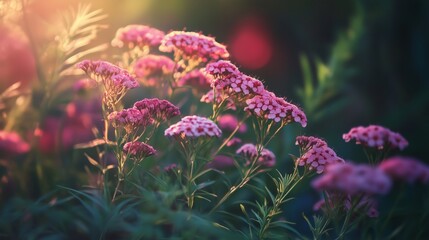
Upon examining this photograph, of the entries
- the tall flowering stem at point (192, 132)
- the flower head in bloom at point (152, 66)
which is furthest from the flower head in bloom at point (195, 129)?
the flower head in bloom at point (152, 66)

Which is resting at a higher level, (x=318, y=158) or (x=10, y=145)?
(x=10, y=145)

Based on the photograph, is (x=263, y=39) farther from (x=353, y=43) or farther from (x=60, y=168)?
(x=60, y=168)

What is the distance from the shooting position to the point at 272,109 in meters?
2.53

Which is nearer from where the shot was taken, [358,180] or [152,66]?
[358,180]

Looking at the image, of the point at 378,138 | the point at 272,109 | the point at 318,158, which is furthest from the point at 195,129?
the point at 378,138

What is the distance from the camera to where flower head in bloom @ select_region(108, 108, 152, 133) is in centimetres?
243

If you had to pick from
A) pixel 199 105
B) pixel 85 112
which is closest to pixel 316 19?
pixel 199 105

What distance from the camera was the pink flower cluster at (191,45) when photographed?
278 cm

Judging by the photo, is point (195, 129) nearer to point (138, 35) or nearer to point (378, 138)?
point (378, 138)

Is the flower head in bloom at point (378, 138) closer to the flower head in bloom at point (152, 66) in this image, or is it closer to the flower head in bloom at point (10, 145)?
the flower head in bloom at point (152, 66)

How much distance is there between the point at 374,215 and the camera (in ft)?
9.10

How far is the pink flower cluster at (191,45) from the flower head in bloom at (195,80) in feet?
1.20

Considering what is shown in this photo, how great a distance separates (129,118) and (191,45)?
2.00 ft

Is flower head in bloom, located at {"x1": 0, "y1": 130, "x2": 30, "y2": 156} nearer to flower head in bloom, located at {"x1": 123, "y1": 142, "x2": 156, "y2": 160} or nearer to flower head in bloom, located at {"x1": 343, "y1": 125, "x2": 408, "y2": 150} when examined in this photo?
flower head in bloom, located at {"x1": 123, "y1": 142, "x2": 156, "y2": 160}
